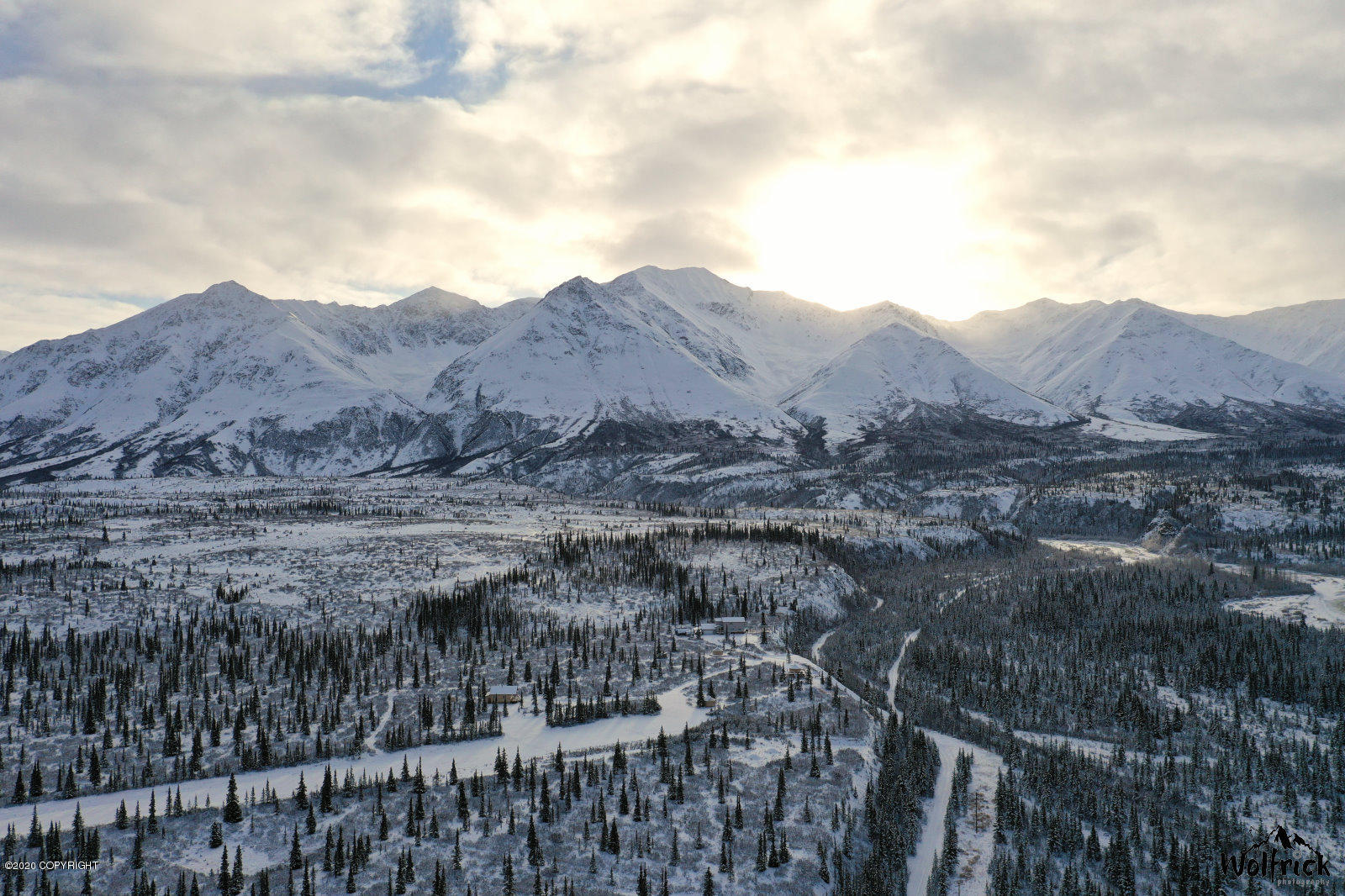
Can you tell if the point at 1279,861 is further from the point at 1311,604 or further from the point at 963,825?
the point at 1311,604

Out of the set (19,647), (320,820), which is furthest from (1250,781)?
(19,647)

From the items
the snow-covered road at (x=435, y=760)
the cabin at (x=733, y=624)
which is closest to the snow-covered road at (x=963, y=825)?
the snow-covered road at (x=435, y=760)

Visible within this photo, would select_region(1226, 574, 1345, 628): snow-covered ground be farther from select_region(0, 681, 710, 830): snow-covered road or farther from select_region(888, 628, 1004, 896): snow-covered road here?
select_region(0, 681, 710, 830): snow-covered road

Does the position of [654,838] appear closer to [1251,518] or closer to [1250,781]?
[1250,781]

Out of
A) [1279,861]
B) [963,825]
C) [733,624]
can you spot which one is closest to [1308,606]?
[1279,861]

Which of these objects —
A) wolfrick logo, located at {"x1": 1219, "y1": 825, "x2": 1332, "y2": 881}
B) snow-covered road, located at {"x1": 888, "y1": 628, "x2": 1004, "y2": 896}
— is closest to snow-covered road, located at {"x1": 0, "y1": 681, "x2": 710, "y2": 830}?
snow-covered road, located at {"x1": 888, "y1": 628, "x2": 1004, "y2": 896}

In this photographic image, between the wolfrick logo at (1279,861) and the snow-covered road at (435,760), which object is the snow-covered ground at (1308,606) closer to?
the wolfrick logo at (1279,861)
